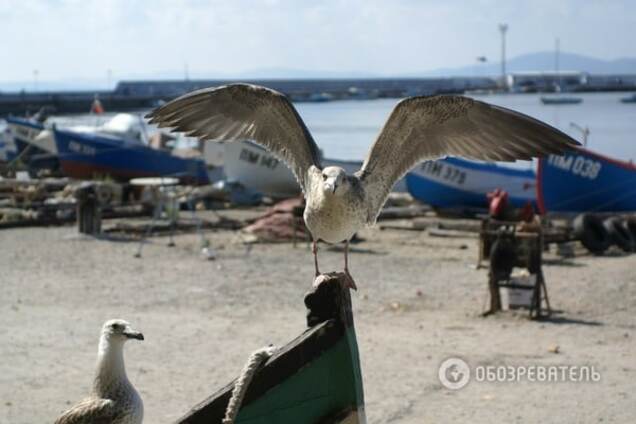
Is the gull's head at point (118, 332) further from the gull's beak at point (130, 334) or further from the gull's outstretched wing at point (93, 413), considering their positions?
the gull's outstretched wing at point (93, 413)

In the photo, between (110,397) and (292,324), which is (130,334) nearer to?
(110,397)

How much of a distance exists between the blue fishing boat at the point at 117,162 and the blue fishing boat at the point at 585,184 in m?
10.2

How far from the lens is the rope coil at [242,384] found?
356 cm

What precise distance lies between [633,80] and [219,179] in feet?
515

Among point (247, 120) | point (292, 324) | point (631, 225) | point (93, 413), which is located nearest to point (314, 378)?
point (93, 413)

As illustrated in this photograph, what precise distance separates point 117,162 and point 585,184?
1260 centimetres

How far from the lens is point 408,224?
59.8 ft

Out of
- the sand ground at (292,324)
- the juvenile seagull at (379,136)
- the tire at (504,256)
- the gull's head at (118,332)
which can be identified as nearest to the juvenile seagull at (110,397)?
the gull's head at (118,332)

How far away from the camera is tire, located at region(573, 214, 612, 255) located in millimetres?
14578

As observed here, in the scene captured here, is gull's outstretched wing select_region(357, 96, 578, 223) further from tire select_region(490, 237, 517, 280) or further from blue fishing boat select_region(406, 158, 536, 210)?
blue fishing boat select_region(406, 158, 536, 210)

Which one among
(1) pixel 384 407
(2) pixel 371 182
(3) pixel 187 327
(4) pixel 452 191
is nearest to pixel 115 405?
(2) pixel 371 182

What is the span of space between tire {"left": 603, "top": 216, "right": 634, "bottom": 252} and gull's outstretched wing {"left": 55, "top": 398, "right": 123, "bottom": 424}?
11429 millimetres

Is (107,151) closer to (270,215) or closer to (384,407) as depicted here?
(270,215)

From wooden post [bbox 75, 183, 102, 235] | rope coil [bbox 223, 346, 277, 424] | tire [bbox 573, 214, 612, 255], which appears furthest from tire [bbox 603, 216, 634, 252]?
rope coil [bbox 223, 346, 277, 424]
